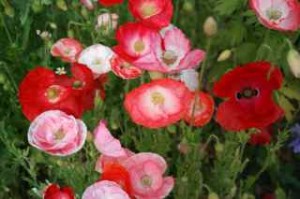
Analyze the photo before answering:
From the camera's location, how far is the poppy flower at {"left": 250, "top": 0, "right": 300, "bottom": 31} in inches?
66.4

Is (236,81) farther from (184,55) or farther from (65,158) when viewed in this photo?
(65,158)

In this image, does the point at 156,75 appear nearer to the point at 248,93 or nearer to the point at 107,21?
the point at 248,93

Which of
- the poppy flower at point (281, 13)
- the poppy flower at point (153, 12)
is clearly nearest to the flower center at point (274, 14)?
the poppy flower at point (281, 13)

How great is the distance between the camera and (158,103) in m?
1.60

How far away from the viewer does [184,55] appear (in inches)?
65.0

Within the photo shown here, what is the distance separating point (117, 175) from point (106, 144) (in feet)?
0.31

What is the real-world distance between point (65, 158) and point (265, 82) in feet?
1.61

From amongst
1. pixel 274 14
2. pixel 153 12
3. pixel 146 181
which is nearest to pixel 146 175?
pixel 146 181

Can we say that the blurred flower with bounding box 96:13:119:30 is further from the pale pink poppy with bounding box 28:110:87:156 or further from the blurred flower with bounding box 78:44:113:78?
the pale pink poppy with bounding box 28:110:87:156

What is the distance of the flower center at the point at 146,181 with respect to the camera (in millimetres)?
1608

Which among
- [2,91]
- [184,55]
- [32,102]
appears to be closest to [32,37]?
[2,91]

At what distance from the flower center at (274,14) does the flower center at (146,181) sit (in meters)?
0.46

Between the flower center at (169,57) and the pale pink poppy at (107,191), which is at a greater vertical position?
the flower center at (169,57)

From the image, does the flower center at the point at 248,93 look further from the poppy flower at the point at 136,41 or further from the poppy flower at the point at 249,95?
the poppy flower at the point at 136,41
